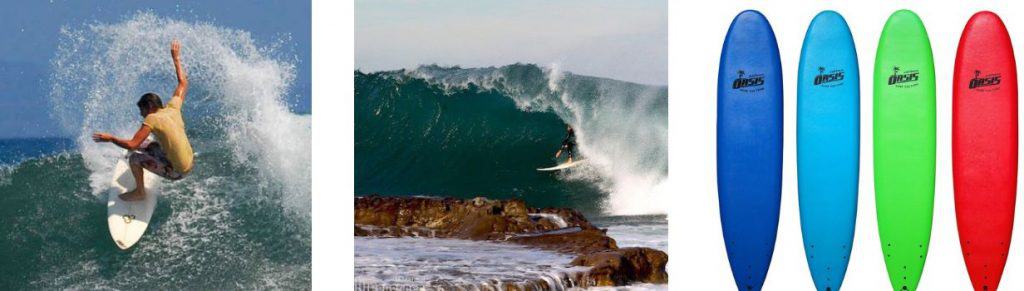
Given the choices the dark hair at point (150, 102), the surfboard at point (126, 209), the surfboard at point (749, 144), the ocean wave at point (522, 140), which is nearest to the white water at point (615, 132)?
the ocean wave at point (522, 140)

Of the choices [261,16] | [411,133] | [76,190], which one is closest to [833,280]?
[411,133]

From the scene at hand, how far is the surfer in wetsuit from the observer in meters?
9.98

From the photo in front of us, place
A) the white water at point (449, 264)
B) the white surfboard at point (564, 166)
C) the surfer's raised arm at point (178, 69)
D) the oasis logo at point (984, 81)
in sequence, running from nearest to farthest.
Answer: the oasis logo at point (984, 81)
the surfer's raised arm at point (178, 69)
the white water at point (449, 264)
the white surfboard at point (564, 166)

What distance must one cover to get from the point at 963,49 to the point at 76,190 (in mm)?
5025

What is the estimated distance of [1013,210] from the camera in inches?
328

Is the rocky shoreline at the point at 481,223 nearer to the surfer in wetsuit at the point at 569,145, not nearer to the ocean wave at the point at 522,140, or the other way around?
the ocean wave at the point at 522,140

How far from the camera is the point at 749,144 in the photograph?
866 cm

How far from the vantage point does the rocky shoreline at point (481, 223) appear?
32.2 ft

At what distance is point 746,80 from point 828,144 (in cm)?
61

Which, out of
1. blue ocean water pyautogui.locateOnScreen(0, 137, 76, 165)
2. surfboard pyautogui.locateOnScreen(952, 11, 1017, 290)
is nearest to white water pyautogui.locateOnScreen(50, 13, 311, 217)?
blue ocean water pyautogui.locateOnScreen(0, 137, 76, 165)

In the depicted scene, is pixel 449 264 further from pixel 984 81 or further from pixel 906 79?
pixel 984 81

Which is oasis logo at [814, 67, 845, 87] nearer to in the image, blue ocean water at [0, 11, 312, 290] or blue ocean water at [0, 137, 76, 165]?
blue ocean water at [0, 11, 312, 290]

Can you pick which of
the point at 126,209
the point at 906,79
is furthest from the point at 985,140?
the point at 126,209

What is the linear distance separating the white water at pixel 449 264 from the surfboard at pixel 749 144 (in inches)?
44.1
